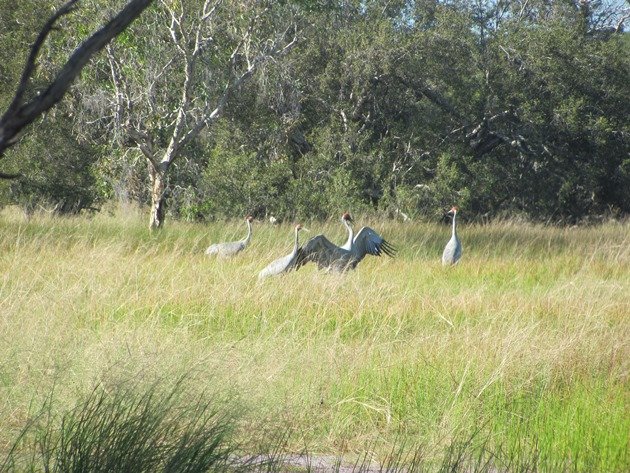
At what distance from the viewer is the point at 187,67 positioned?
47.3 ft

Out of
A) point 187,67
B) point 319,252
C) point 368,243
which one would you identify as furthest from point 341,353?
point 187,67

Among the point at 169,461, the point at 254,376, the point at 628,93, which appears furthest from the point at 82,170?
the point at 169,461

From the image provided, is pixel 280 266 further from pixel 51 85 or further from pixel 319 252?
pixel 51 85

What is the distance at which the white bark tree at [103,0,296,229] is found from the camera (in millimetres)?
14672

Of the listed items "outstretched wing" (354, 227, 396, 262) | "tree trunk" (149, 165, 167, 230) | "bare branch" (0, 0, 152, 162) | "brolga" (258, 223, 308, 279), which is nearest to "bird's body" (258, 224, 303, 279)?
"brolga" (258, 223, 308, 279)

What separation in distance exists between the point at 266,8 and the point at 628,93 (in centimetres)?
986

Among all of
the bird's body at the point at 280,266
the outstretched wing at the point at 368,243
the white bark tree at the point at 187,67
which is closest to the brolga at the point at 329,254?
the outstretched wing at the point at 368,243

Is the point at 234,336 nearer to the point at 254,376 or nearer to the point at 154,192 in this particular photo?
the point at 254,376

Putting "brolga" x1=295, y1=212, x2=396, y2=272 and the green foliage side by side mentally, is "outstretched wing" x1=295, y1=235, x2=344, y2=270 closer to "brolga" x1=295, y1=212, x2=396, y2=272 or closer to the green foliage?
"brolga" x1=295, y1=212, x2=396, y2=272

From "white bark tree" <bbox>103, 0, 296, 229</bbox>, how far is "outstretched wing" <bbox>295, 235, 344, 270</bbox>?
165 inches

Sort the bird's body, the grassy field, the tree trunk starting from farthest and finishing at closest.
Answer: the tree trunk → the bird's body → the grassy field

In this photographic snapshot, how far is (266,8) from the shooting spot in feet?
48.0

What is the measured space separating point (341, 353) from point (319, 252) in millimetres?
4070

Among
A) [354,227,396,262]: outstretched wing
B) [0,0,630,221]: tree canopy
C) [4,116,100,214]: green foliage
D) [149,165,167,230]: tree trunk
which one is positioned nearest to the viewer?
[354,227,396,262]: outstretched wing
